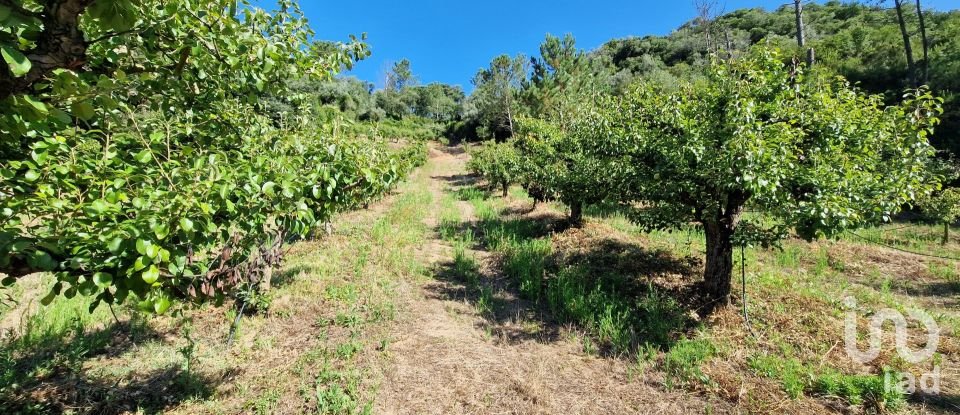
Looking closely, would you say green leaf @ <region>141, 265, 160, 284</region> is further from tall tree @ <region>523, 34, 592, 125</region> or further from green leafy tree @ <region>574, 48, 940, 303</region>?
tall tree @ <region>523, 34, 592, 125</region>

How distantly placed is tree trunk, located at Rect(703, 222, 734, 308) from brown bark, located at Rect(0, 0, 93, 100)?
7.23m

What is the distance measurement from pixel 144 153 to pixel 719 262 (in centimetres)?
720

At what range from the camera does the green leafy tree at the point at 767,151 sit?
15.3ft

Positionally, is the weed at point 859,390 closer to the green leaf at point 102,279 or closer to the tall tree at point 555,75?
the green leaf at point 102,279

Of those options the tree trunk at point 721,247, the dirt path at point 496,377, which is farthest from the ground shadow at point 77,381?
the tree trunk at point 721,247

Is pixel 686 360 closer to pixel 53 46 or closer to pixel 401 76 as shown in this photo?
pixel 53 46

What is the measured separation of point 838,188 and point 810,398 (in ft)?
8.14

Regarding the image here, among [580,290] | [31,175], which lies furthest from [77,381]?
[580,290]

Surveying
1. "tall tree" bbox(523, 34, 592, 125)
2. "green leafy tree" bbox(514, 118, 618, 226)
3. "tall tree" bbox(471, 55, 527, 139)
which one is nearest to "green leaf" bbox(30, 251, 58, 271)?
"green leafy tree" bbox(514, 118, 618, 226)

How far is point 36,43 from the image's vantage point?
1.76m

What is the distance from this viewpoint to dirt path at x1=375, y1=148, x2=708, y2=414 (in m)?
4.34

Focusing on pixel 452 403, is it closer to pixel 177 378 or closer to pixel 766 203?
pixel 177 378

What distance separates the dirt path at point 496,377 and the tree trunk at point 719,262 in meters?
2.43

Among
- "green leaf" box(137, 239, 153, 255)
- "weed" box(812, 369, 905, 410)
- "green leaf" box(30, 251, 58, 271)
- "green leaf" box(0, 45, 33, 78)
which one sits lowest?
"weed" box(812, 369, 905, 410)
